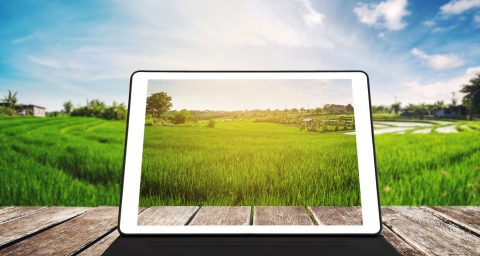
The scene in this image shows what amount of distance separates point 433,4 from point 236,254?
8.30 ft

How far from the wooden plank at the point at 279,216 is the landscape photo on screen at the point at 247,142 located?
2 cm

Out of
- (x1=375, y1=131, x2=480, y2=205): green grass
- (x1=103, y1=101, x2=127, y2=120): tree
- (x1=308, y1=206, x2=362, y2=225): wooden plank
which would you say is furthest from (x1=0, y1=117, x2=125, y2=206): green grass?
(x1=375, y1=131, x2=480, y2=205): green grass

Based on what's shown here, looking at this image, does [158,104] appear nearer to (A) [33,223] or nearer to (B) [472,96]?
(A) [33,223]

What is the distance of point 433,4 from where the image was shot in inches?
98.0

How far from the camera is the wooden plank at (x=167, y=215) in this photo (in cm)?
94

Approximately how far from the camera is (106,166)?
7.55 ft

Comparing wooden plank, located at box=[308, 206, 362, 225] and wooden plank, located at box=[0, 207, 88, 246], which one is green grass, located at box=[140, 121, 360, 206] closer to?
wooden plank, located at box=[308, 206, 362, 225]

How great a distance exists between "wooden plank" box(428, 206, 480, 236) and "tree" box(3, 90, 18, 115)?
294 centimetres

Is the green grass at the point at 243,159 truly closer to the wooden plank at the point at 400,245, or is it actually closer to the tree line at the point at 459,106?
the wooden plank at the point at 400,245

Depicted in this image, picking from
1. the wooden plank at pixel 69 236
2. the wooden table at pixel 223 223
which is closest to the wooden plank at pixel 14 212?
the wooden table at pixel 223 223

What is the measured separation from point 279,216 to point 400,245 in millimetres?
343

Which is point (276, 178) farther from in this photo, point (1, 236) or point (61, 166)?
point (61, 166)

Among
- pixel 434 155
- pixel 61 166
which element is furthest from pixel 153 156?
pixel 434 155

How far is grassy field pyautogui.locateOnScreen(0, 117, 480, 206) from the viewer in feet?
6.55
